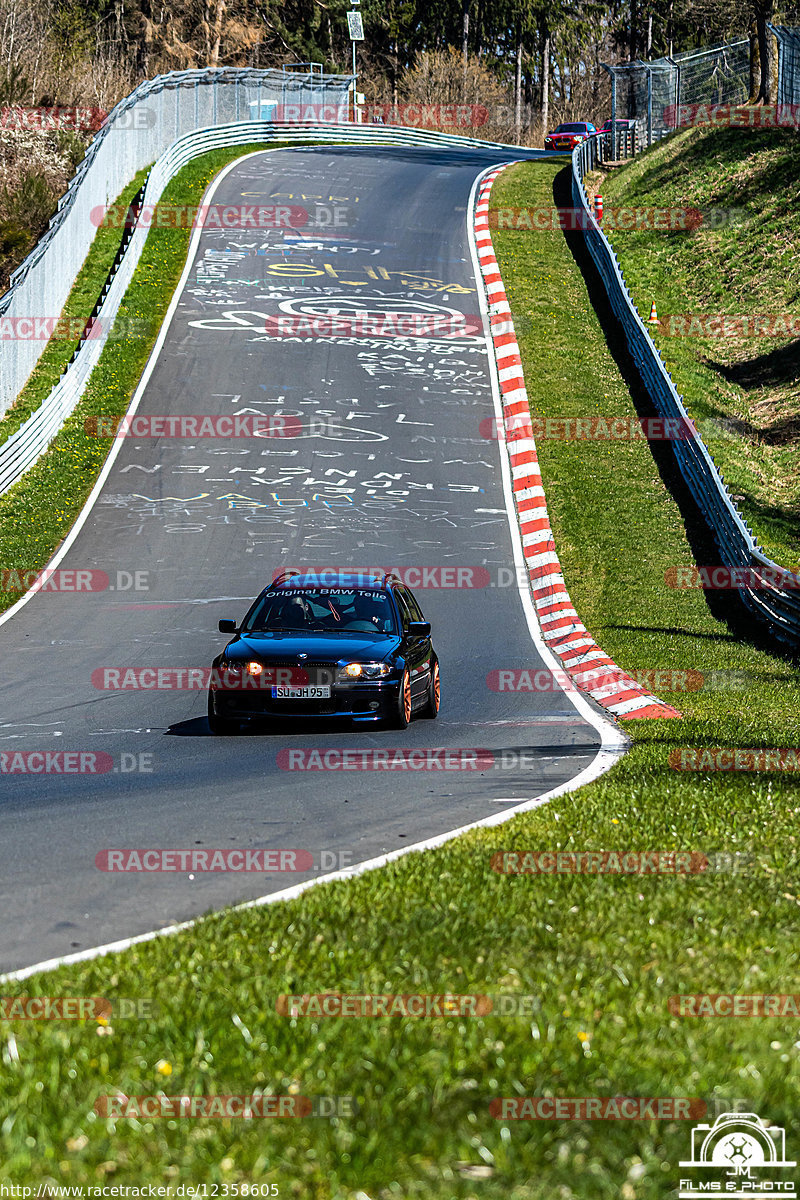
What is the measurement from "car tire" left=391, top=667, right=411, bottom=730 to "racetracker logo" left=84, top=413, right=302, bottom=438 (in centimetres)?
1638

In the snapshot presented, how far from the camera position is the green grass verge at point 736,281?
2908 cm

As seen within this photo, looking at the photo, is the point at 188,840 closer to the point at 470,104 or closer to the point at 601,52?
the point at 470,104

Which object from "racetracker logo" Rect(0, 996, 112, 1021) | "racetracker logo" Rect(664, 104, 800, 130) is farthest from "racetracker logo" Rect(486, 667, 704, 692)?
"racetracker logo" Rect(664, 104, 800, 130)

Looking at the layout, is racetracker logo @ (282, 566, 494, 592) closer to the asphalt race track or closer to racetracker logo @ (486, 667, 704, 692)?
the asphalt race track

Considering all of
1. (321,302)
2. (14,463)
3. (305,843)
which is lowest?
(305,843)

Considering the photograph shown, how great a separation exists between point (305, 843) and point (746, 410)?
1082 inches

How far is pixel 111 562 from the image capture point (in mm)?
22125

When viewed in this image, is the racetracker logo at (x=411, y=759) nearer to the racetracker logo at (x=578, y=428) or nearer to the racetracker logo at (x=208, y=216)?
the racetracker logo at (x=578, y=428)

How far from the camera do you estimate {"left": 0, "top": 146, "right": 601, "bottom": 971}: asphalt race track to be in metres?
8.20

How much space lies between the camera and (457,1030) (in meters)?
4.61

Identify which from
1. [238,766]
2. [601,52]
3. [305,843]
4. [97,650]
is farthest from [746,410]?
[601,52]

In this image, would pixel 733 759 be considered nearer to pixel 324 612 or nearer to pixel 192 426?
pixel 324 612

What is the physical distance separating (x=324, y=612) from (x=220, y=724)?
2144 mm

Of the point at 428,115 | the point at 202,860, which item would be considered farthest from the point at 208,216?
the point at 428,115
